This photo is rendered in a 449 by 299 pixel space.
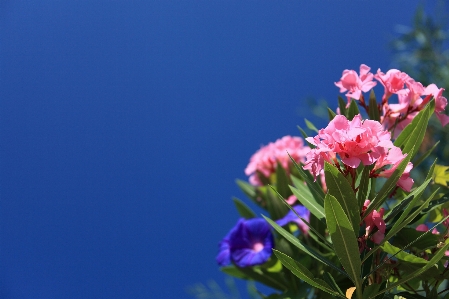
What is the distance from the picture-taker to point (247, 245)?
49.6 inches

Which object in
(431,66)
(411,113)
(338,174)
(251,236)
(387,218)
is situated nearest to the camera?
(338,174)

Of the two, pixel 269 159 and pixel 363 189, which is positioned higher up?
pixel 269 159

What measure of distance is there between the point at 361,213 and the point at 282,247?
48cm

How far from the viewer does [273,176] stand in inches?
66.7

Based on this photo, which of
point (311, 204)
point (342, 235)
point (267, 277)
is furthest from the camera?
point (267, 277)

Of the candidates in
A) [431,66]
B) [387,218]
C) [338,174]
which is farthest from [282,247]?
[431,66]

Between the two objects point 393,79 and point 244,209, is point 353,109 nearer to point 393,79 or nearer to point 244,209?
point 393,79

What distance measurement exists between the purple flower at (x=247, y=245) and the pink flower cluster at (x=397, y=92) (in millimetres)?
472

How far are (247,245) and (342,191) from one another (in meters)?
0.64

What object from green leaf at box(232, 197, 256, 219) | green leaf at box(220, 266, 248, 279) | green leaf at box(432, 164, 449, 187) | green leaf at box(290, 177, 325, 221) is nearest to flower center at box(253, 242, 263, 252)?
green leaf at box(220, 266, 248, 279)

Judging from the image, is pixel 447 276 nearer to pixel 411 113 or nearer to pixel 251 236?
pixel 411 113

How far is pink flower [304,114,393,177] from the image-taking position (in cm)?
66

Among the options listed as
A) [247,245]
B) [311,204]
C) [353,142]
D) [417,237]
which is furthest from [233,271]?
[353,142]

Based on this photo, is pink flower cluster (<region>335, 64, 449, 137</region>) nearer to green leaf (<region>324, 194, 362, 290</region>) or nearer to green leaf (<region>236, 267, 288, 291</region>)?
green leaf (<region>324, 194, 362, 290</region>)
